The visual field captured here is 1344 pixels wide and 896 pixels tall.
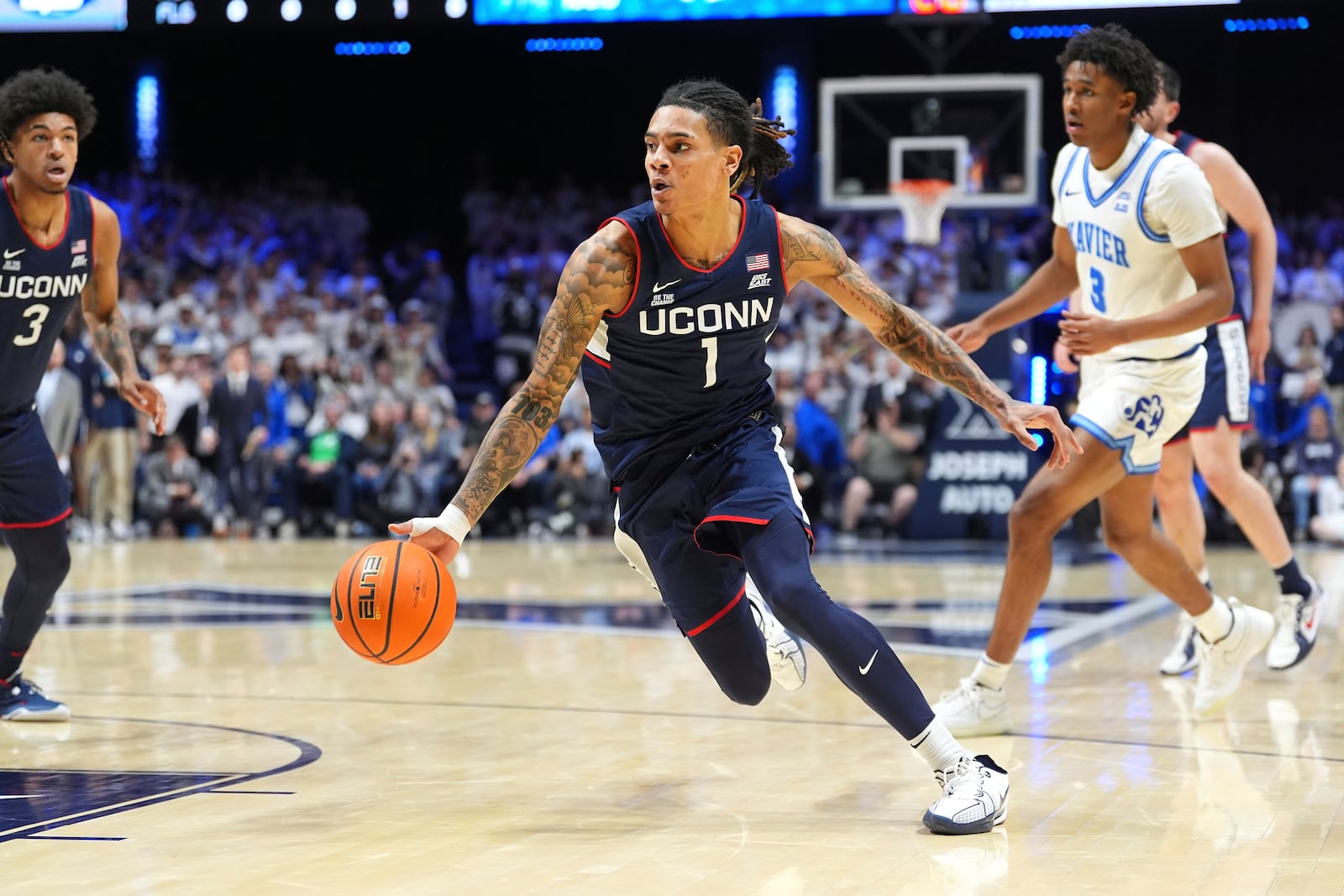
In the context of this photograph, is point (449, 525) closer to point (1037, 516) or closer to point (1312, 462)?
point (1037, 516)

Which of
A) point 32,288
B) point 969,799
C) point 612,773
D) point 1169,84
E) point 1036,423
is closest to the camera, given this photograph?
point 969,799

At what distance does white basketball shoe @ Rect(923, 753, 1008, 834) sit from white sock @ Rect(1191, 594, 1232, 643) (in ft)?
6.74

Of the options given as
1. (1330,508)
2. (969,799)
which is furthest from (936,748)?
(1330,508)

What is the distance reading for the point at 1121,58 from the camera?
17.2 ft

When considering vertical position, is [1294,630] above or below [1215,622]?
below

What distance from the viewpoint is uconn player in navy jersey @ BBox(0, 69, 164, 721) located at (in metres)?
5.29

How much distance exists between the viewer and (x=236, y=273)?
62.3ft

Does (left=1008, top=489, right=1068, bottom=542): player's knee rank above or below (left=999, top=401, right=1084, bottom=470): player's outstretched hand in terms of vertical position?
below

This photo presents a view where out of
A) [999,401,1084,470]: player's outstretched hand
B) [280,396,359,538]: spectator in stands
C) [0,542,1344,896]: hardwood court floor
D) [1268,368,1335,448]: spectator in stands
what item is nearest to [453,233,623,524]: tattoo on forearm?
[0,542,1344,896]: hardwood court floor

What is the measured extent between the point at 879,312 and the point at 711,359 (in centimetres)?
47

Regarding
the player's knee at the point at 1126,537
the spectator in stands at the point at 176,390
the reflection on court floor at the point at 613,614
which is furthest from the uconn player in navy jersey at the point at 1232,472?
the spectator in stands at the point at 176,390

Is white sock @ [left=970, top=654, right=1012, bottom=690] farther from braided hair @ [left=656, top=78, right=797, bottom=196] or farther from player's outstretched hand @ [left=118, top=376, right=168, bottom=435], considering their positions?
player's outstretched hand @ [left=118, top=376, right=168, bottom=435]

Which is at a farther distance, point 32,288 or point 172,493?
point 172,493

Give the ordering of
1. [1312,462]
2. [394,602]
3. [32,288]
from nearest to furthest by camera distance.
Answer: [394,602], [32,288], [1312,462]
